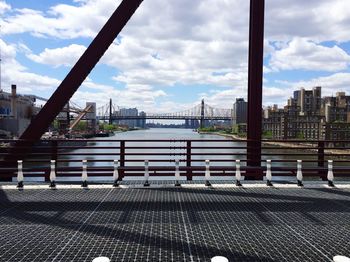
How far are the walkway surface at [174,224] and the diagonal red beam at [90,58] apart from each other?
2.90m

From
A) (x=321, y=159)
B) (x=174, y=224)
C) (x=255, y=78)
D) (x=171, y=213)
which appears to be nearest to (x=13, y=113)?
(x=255, y=78)

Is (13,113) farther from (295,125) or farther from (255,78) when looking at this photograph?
(295,125)

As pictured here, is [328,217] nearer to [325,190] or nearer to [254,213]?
[254,213]

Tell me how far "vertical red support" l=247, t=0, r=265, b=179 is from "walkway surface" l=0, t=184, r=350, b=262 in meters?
2.28

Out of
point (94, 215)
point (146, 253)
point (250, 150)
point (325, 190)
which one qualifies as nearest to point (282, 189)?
point (325, 190)

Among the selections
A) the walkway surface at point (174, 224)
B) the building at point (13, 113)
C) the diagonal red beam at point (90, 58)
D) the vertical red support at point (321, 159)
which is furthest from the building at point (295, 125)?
the walkway surface at point (174, 224)

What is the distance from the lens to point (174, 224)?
7.10m

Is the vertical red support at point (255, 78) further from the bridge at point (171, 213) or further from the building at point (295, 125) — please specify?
the building at point (295, 125)

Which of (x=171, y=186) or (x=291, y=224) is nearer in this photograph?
(x=291, y=224)

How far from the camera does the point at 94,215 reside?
782 cm

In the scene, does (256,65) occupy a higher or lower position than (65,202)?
higher

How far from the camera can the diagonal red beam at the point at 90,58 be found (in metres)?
11.8

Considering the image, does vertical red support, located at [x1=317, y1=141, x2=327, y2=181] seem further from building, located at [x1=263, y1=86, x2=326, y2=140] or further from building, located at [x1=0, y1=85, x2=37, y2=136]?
building, located at [x1=263, y1=86, x2=326, y2=140]

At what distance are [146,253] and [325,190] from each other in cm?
686
